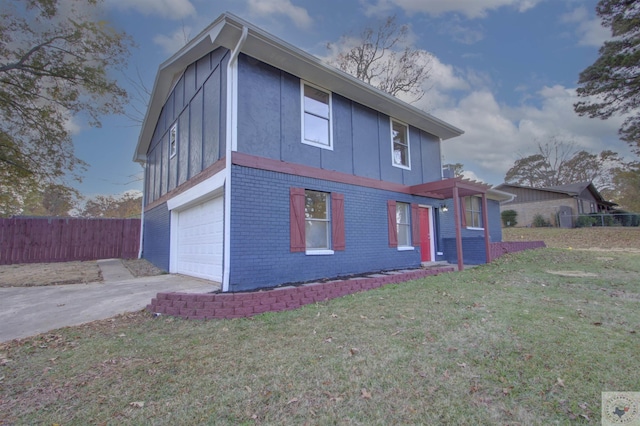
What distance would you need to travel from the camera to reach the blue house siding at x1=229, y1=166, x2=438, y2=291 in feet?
19.3

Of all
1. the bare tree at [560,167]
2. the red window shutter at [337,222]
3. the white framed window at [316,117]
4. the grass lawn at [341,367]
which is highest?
the bare tree at [560,167]

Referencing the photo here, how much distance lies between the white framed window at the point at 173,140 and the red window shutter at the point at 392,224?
703 cm

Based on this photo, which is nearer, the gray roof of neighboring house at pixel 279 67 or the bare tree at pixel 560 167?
the gray roof of neighboring house at pixel 279 67

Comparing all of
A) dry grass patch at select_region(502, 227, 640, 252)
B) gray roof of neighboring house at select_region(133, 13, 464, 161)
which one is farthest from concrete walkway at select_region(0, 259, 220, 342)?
dry grass patch at select_region(502, 227, 640, 252)

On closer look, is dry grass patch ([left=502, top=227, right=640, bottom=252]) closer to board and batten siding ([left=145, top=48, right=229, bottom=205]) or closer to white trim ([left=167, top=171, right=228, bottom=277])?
white trim ([left=167, top=171, right=228, bottom=277])

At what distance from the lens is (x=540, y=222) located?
1018 inches

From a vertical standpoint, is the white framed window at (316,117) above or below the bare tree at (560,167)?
below

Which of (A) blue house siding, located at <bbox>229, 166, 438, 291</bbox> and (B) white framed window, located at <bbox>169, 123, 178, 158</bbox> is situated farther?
(B) white framed window, located at <bbox>169, 123, 178, 158</bbox>

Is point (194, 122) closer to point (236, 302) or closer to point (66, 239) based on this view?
point (236, 302)

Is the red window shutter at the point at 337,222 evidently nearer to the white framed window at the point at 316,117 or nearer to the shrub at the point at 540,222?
the white framed window at the point at 316,117

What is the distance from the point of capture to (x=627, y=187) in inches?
1045

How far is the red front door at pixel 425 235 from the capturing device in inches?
424

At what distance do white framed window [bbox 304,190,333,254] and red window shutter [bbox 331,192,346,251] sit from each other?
10 cm

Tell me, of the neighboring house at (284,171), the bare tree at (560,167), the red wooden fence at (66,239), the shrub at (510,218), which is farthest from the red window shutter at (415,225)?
the bare tree at (560,167)
